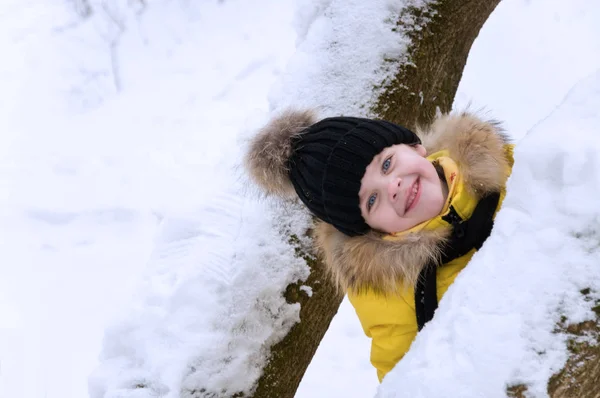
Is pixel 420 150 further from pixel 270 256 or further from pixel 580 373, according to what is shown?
pixel 580 373

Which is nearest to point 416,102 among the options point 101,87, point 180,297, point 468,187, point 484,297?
point 468,187

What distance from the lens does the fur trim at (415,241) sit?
53.6 inches

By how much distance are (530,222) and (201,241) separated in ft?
3.68

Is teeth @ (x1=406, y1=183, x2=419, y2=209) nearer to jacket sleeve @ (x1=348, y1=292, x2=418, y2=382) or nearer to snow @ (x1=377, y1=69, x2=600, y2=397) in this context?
jacket sleeve @ (x1=348, y1=292, x2=418, y2=382)

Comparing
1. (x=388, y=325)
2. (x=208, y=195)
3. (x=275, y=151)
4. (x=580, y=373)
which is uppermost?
(x=208, y=195)

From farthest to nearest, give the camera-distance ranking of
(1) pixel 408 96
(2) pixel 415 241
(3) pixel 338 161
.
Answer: (1) pixel 408 96
(3) pixel 338 161
(2) pixel 415 241

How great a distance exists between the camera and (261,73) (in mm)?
3834

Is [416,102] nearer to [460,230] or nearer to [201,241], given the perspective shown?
[460,230]

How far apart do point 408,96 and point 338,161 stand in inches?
18.3

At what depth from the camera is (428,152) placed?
1.67m

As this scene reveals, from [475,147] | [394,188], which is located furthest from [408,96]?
[394,188]

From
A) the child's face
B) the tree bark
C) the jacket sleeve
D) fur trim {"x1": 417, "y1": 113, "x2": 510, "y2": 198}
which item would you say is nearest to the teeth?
the child's face

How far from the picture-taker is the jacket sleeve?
1.43 m

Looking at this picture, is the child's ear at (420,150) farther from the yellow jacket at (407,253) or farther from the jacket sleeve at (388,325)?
the jacket sleeve at (388,325)
